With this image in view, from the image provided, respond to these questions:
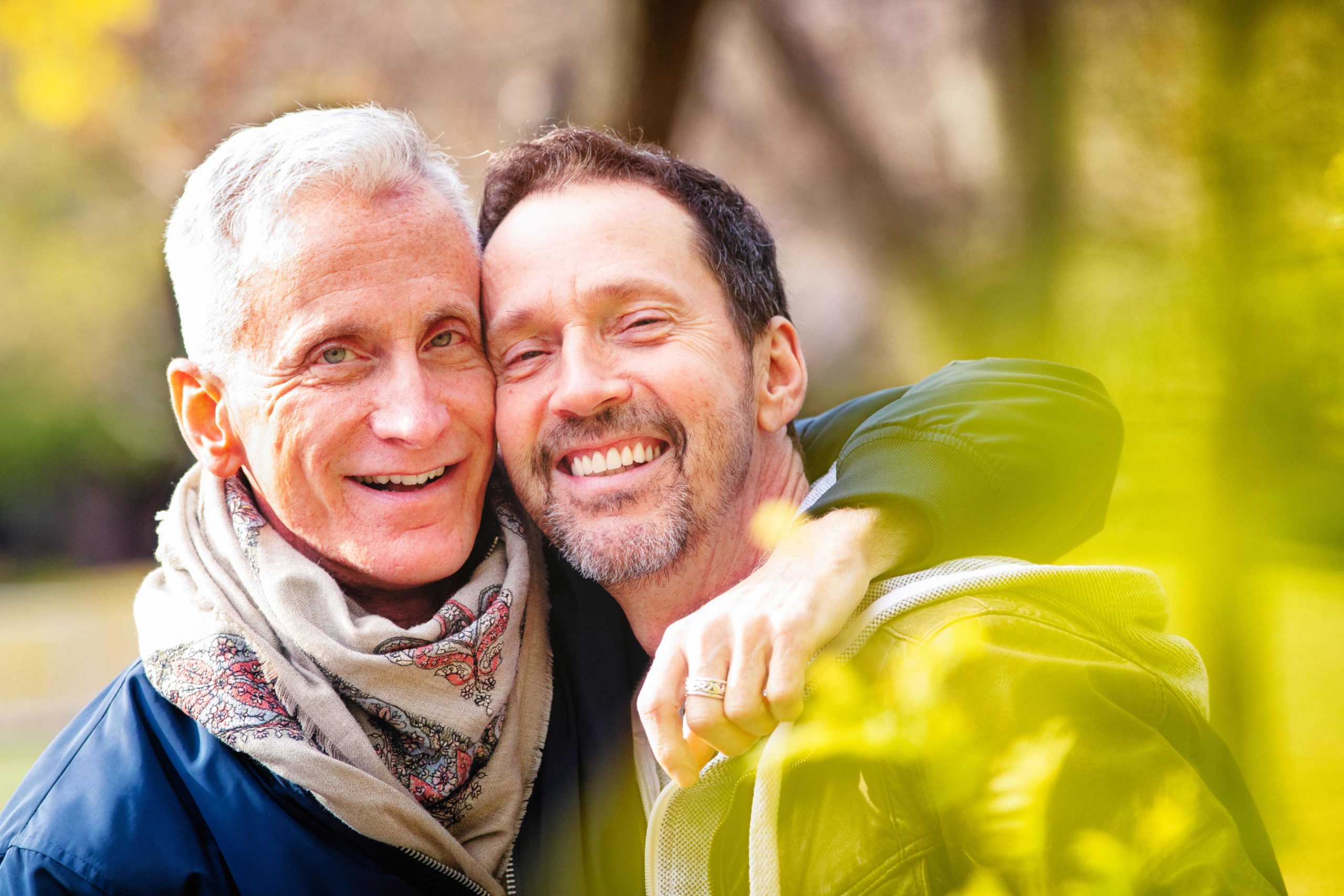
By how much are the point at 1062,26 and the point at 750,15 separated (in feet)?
6.76

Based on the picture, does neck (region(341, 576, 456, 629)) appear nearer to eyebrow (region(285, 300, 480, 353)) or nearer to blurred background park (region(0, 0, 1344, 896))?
eyebrow (region(285, 300, 480, 353))

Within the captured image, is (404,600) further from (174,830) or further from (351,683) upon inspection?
(174,830)

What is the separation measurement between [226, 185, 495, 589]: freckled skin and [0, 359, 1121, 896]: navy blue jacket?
0.43 m

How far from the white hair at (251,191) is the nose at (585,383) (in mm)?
520

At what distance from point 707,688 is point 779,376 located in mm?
1170

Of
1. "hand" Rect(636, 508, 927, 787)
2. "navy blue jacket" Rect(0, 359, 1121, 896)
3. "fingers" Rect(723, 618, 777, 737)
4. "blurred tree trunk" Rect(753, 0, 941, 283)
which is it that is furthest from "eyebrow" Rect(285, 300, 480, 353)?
"blurred tree trunk" Rect(753, 0, 941, 283)

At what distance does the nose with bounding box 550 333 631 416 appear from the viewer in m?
2.37

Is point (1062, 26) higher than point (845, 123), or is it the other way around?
point (1062, 26)

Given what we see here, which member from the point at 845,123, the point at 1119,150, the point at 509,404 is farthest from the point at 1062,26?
the point at 509,404

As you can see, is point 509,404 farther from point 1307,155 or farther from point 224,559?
point 1307,155

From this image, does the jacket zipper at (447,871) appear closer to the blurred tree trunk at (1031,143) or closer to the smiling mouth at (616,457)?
the smiling mouth at (616,457)

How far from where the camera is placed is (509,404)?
8.14 ft

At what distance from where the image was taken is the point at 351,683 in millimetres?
2230

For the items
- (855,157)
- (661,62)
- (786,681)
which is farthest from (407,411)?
(855,157)
